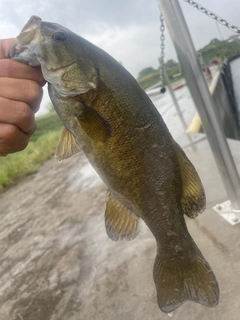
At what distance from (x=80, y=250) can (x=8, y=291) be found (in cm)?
95

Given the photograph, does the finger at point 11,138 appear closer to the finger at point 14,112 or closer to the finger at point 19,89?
the finger at point 14,112

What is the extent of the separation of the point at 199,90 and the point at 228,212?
1.34 metres

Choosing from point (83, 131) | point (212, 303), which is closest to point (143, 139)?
point (83, 131)

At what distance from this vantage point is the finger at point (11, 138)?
152 centimetres

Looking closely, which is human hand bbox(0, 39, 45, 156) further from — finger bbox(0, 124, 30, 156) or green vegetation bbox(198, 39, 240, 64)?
green vegetation bbox(198, 39, 240, 64)

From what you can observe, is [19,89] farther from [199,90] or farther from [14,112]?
[199,90]

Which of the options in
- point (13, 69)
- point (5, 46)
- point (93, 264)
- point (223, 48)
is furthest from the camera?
point (223, 48)

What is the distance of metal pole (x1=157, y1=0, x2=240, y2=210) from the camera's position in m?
3.10

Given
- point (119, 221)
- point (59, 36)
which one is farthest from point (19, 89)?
point (119, 221)

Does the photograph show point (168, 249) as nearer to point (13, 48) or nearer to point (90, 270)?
point (13, 48)

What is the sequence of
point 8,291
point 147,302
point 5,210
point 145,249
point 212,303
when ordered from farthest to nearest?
point 5,210, point 8,291, point 145,249, point 147,302, point 212,303

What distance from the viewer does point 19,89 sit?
4.89ft

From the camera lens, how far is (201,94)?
3.23 meters

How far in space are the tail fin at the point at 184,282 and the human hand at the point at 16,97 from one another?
0.98 m
